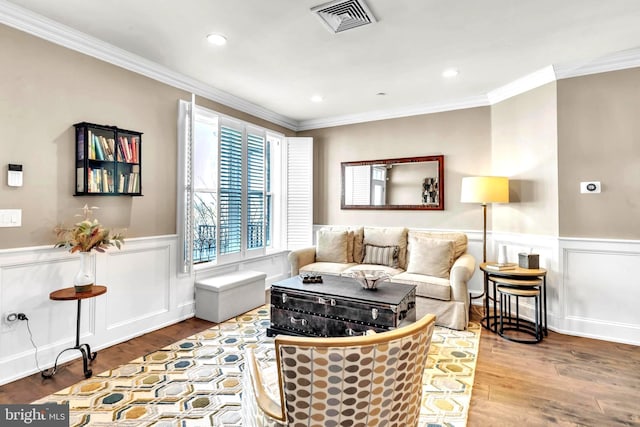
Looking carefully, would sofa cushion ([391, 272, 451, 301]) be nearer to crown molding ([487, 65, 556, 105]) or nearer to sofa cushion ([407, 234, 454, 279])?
sofa cushion ([407, 234, 454, 279])

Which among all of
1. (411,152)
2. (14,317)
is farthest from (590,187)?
(14,317)

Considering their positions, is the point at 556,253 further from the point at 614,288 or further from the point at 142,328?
the point at 142,328

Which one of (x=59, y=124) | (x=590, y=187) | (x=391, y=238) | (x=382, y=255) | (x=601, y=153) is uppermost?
(x=59, y=124)

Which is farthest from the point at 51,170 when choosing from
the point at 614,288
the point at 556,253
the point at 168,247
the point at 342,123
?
the point at 614,288

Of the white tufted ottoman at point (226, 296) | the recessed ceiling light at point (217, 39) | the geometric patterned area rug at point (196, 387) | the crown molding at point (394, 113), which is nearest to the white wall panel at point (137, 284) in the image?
the white tufted ottoman at point (226, 296)

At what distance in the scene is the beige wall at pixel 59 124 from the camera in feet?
7.82

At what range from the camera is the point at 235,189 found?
4234 millimetres

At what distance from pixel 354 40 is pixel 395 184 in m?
2.40

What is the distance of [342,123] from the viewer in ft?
17.1

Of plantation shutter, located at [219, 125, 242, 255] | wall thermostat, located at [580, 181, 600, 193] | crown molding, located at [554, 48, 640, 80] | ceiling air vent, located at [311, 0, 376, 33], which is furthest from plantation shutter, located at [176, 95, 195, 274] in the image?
wall thermostat, located at [580, 181, 600, 193]

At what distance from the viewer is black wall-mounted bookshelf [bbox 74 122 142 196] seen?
8.85 feet

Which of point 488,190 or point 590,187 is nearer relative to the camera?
point 590,187

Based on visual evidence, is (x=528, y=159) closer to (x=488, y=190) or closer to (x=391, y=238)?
(x=488, y=190)

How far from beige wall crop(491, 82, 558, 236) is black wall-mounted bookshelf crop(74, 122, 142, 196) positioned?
404 cm
